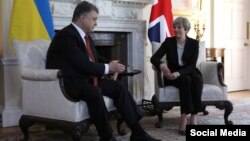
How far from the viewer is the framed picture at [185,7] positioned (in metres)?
4.57

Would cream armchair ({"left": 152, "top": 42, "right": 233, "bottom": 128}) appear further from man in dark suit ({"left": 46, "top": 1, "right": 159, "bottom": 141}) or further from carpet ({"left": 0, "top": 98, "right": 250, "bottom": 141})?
man in dark suit ({"left": 46, "top": 1, "right": 159, "bottom": 141})

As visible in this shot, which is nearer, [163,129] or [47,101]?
[47,101]

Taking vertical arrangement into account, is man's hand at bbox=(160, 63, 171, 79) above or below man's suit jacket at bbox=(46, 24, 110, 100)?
below

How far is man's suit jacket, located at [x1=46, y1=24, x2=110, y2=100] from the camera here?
7.32ft

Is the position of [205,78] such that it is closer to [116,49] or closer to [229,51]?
[116,49]

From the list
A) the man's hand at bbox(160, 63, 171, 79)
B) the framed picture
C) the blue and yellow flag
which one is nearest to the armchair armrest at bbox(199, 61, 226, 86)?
the man's hand at bbox(160, 63, 171, 79)

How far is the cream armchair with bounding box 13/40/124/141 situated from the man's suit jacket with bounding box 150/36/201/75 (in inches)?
32.4

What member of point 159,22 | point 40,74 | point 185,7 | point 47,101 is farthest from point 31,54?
point 185,7

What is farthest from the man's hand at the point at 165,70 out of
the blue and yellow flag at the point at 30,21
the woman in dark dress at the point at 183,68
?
the blue and yellow flag at the point at 30,21

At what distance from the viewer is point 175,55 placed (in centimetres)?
305

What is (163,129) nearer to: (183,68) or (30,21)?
(183,68)

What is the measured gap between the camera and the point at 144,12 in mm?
4289

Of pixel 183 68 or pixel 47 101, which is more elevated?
pixel 183 68

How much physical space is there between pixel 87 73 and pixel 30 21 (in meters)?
1.10
